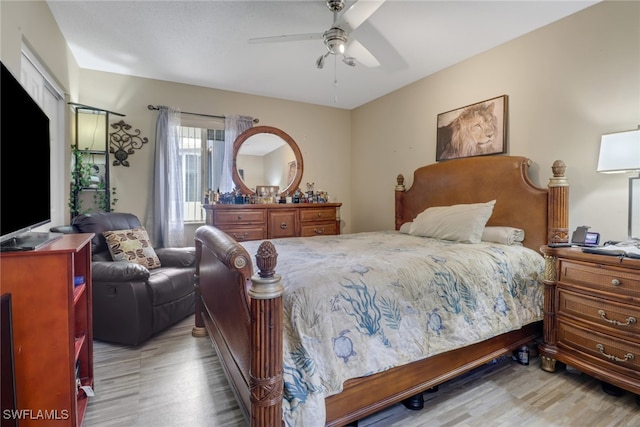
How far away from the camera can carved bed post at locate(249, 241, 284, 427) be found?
1.11m

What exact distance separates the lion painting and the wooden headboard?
112 mm

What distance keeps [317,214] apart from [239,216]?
106cm

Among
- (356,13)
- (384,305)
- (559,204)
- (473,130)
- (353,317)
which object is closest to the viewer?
(353,317)

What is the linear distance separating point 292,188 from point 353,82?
1.66 metres

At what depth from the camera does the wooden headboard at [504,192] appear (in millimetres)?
2273

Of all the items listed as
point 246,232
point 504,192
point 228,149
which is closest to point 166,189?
point 228,149

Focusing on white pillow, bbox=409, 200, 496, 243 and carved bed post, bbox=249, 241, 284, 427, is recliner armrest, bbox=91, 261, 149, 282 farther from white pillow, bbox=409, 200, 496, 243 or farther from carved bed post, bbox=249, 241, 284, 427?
white pillow, bbox=409, 200, 496, 243

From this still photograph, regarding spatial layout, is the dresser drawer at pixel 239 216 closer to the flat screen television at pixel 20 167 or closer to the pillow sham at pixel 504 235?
the flat screen television at pixel 20 167

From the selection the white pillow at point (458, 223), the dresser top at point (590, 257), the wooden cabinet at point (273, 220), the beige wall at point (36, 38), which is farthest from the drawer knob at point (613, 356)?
the beige wall at point (36, 38)

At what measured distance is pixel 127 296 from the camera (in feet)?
7.73

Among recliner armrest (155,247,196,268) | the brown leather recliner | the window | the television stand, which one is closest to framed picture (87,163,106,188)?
the brown leather recliner

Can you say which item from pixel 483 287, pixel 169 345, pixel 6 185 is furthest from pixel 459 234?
pixel 6 185

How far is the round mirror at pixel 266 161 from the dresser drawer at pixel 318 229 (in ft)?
2.23

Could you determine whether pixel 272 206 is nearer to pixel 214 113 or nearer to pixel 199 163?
pixel 199 163
